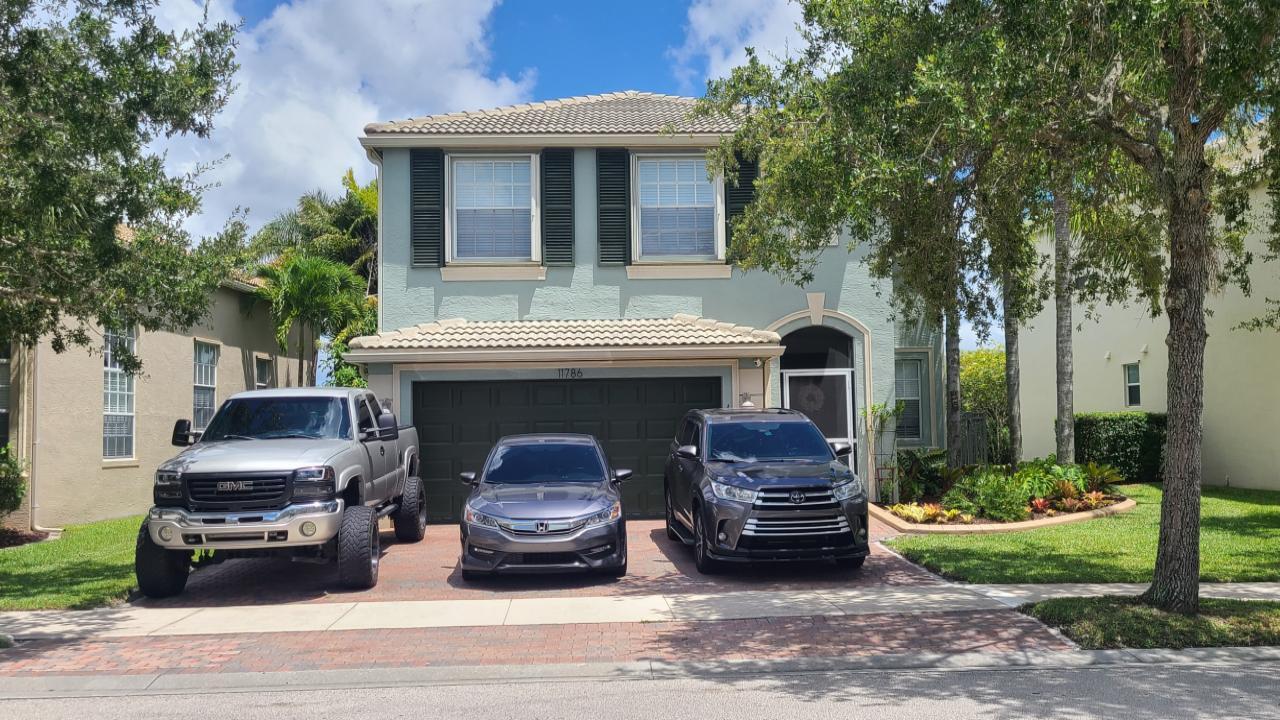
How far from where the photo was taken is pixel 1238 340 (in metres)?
18.3

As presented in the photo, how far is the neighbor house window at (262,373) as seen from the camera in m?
22.4

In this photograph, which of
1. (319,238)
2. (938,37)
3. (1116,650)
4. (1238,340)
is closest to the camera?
(1116,650)

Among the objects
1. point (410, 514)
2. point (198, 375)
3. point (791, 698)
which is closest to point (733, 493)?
point (791, 698)

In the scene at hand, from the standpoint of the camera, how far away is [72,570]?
11859 millimetres

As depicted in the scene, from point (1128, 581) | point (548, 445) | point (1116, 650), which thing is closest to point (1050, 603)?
point (1116, 650)

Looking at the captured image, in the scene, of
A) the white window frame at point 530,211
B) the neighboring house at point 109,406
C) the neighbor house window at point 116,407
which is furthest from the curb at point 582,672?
the neighbor house window at point 116,407

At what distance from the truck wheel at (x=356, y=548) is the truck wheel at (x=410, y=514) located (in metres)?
2.95

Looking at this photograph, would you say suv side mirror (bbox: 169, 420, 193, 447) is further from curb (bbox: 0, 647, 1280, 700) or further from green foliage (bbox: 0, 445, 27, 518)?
green foliage (bbox: 0, 445, 27, 518)

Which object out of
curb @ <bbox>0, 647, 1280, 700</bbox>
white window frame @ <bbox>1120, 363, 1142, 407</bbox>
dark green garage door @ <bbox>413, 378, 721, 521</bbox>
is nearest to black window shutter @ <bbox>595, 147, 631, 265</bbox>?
dark green garage door @ <bbox>413, 378, 721, 521</bbox>

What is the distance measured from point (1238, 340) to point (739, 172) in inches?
393

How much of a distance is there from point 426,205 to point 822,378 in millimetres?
7536

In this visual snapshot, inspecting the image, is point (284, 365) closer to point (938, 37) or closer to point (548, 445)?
point (548, 445)

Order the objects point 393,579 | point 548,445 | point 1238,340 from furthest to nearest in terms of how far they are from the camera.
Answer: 1. point 1238,340
2. point 548,445
3. point 393,579

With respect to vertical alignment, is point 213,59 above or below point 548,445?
above
